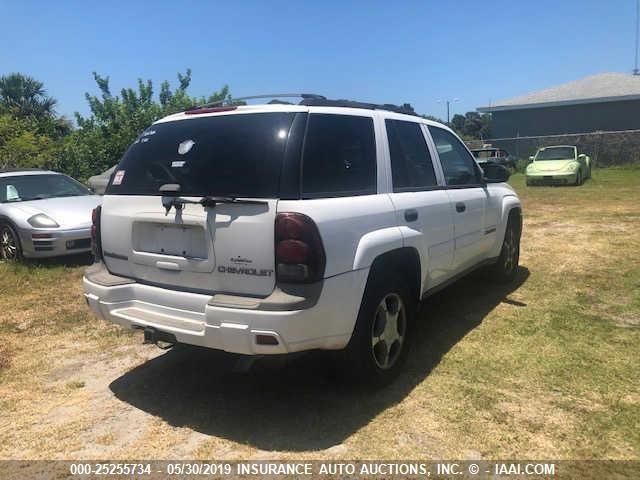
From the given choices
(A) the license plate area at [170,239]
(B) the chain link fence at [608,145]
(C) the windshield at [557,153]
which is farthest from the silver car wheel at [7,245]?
(B) the chain link fence at [608,145]

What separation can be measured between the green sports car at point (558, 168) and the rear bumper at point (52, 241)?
15.9m

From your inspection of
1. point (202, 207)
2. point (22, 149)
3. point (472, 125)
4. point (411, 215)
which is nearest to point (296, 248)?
point (202, 207)

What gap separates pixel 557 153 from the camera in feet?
62.7

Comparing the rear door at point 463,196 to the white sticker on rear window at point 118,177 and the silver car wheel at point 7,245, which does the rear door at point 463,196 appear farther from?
the silver car wheel at point 7,245

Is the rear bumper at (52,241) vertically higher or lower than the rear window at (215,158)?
lower

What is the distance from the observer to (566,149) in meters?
19.0

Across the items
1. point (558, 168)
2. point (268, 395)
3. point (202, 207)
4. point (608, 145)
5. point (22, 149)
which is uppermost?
point (22, 149)

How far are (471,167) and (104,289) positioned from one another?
11.7 feet

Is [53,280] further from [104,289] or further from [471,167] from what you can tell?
[471,167]

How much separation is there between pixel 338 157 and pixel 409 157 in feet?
3.16

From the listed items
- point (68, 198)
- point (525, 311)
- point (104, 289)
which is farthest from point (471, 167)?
point (68, 198)

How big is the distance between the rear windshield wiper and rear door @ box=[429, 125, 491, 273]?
2.16m

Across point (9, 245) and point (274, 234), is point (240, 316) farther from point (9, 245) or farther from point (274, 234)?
point (9, 245)

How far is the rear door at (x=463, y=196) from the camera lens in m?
4.51
